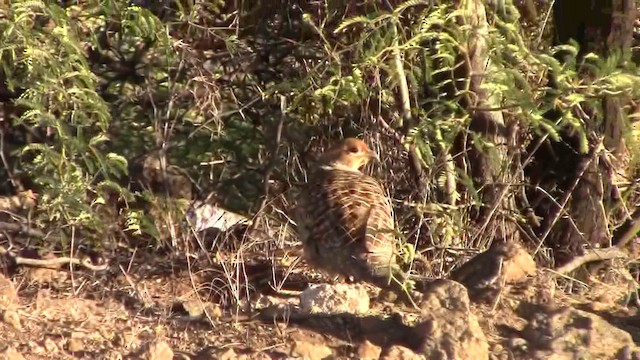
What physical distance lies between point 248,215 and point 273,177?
1.02 ft

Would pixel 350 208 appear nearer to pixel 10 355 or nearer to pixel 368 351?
pixel 368 351

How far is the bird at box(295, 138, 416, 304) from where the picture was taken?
20.2 feet

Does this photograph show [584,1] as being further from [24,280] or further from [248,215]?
[24,280]

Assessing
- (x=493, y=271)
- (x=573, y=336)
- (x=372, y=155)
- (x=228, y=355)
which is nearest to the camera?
(x=228, y=355)

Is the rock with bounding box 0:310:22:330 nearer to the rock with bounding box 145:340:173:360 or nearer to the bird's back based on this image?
the rock with bounding box 145:340:173:360

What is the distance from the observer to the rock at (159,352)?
5465 mm

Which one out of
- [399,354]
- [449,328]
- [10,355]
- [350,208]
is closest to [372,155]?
[350,208]

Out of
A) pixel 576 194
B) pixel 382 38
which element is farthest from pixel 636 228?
pixel 382 38

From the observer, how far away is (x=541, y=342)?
5828 mm

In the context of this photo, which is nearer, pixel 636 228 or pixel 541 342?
pixel 541 342

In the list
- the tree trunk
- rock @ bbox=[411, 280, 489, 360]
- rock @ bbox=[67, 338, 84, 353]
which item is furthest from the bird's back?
rock @ bbox=[67, 338, 84, 353]

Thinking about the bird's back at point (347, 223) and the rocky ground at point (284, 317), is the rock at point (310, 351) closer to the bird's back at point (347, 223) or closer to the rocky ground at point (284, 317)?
the rocky ground at point (284, 317)

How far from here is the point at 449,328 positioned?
18.4 ft

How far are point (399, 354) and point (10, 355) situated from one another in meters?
1.72
